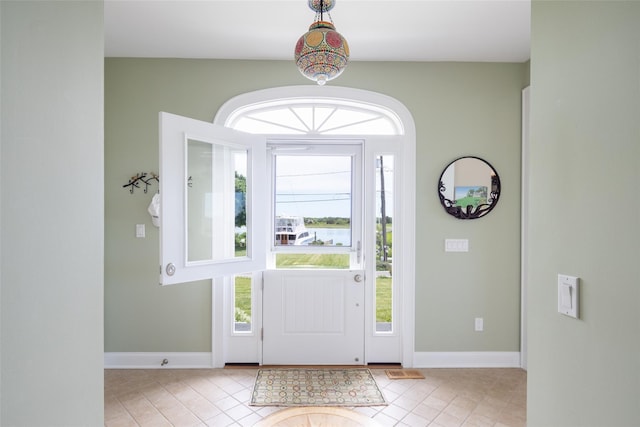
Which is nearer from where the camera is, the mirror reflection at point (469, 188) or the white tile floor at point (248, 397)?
the white tile floor at point (248, 397)

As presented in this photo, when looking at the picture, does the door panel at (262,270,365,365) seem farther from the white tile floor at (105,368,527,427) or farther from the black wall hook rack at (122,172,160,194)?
the black wall hook rack at (122,172,160,194)

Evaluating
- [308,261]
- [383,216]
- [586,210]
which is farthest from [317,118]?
[586,210]

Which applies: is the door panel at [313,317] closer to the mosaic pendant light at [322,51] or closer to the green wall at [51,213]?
the mosaic pendant light at [322,51]

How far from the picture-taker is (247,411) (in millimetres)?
2291

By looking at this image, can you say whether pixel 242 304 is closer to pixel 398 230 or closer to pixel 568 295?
pixel 398 230

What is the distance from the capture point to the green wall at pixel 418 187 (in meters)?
2.91

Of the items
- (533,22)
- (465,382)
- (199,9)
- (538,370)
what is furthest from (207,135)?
(465,382)

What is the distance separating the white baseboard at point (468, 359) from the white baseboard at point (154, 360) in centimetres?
190

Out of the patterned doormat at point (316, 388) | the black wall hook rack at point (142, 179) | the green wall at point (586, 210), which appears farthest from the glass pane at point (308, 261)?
the green wall at point (586, 210)

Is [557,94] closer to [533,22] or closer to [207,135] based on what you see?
[533,22]

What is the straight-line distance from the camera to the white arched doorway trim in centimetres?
295

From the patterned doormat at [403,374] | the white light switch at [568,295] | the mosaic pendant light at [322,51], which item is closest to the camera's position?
the white light switch at [568,295]

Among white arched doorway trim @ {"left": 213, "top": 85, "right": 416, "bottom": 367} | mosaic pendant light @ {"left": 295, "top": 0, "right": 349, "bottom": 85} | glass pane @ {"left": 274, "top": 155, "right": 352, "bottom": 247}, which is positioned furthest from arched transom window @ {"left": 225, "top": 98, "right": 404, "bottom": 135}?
mosaic pendant light @ {"left": 295, "top": 0, "right": 349, "bottom": 85}

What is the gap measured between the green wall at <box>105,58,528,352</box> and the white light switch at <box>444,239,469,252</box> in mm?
48
